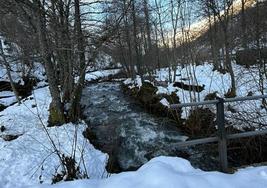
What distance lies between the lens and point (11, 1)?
12000 mm

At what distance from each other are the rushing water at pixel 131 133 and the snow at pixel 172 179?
5.16 metres

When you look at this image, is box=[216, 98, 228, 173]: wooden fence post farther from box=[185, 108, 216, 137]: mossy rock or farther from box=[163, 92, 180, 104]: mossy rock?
box=[163, 92, 180, 104]: mossy rock

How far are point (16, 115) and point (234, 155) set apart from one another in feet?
35.4

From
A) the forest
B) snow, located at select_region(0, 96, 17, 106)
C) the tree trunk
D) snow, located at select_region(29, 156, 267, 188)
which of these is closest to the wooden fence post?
the forest

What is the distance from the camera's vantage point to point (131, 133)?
11992 mm

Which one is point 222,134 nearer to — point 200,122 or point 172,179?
point 172,179

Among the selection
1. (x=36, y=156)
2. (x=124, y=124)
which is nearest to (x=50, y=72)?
(x=124, y=124)

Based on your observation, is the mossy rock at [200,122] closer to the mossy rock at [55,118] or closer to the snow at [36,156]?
the snow at [36,156]

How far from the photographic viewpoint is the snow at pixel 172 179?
3.28 metres

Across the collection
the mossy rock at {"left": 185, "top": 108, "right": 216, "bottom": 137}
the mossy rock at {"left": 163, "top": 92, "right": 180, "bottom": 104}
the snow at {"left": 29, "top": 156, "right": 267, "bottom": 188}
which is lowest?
the mossy rock at {"left": 185, "top": 108, "right": 216, "bottom": 137}

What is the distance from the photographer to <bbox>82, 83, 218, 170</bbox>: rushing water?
9.87 meters

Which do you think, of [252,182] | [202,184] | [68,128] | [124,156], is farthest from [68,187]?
[68,128]

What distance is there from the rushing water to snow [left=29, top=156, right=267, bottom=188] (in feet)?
16.9

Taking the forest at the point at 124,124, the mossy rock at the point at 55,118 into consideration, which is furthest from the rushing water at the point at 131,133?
the mossy rock at the point at 55,118
